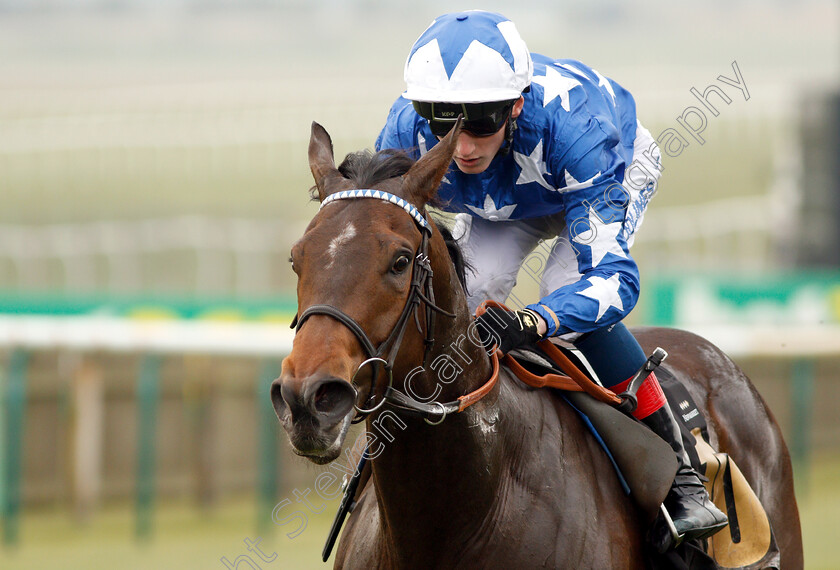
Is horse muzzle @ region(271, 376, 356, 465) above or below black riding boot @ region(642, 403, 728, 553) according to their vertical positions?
above

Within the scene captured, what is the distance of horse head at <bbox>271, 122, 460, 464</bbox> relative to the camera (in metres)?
2.03

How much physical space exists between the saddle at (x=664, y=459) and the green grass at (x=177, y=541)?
3555 millimetres

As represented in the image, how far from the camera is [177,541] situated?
7070 millimetres

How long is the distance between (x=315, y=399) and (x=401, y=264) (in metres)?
0.39

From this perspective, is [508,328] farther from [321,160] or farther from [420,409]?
[321,160]

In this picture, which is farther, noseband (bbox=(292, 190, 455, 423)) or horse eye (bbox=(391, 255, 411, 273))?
horse eye (bbox=(391, 255, 411, 273))

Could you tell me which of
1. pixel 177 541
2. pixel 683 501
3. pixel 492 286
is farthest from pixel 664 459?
pixel 177 541

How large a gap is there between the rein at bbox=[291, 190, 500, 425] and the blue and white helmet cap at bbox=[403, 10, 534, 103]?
480 mm

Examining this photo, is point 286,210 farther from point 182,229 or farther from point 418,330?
point 418,330

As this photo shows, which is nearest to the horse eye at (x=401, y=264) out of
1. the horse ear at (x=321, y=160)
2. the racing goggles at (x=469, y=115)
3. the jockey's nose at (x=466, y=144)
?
the horse ear at (x=321, y=160)

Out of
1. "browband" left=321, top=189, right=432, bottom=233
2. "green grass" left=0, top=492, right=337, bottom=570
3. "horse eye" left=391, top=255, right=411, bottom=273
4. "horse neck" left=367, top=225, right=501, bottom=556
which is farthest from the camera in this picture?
"green grass" left=0, top=492, right=337, bottom=570

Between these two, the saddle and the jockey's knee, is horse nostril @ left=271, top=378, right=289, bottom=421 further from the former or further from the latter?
the jockey's knee

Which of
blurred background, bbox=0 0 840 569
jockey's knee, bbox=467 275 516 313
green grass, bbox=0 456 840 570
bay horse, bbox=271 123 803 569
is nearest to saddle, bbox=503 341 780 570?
bay horse, bbox=271 123 803 569

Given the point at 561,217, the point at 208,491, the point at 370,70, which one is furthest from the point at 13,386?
the point at 370,70
